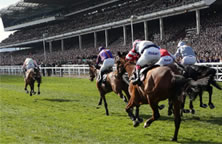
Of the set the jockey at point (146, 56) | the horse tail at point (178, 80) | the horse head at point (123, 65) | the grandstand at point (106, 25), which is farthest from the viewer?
the grandstand at point (106, 25)

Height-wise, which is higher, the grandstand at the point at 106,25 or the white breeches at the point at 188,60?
the grandstand at the point at 106,25

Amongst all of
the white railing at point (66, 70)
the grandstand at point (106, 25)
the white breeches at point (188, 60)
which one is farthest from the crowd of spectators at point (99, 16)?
the white breeches at point (188, 60)

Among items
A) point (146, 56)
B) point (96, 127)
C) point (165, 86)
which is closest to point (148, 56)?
point (146, 56)

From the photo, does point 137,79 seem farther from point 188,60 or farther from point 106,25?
point 106,25

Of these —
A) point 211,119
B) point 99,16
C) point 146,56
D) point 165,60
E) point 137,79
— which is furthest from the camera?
point 99,16

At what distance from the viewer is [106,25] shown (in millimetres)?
43688

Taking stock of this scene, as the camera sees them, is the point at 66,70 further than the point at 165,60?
Yes

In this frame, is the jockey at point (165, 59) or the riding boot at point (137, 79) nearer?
the riding boot at point (137, 79)

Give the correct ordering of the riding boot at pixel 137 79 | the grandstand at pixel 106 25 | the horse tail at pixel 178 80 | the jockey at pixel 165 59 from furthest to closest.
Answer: the grandstand at pixel 106 25 → the jockey at pixel 165 59 → the riding boot at pixel 137 79 → the horse tail at pixel 178 80

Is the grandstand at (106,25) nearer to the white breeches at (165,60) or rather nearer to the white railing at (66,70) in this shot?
the white railing at (66,70)

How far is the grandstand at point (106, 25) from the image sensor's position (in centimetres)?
3084

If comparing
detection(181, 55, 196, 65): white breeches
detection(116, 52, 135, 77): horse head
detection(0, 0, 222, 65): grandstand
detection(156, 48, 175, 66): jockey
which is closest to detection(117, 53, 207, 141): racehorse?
detection(116, 52, 135, 77): horse head

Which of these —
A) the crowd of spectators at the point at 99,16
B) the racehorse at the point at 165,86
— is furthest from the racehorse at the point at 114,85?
the crowd of spectators at the point at 99,16

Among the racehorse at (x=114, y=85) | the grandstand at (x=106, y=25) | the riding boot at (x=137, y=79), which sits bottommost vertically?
the racehorse at (x=114, y=85)
